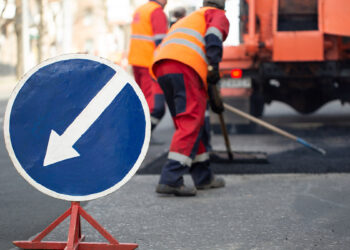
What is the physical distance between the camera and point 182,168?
6062 millimetres

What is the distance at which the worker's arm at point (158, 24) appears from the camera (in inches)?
358

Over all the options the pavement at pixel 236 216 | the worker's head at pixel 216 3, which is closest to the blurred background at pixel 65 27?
the worker's head at pixel 216 3

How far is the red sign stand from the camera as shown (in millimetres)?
3951

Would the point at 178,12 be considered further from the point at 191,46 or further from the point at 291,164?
the point at 191,46

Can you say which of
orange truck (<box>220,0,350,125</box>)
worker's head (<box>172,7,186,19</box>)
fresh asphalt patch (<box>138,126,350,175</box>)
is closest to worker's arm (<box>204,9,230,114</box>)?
fresh asphalt patch (<box>138,126,350,175</box>)

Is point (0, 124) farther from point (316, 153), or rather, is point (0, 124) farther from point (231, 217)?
point (231, 217)

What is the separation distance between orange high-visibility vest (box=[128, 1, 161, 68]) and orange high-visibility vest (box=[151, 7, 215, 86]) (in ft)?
9.59

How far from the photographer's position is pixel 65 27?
28625 mm

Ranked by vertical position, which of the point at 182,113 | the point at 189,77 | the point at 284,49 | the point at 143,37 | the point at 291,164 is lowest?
the point at 291,164

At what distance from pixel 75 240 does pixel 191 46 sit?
2.48 meters

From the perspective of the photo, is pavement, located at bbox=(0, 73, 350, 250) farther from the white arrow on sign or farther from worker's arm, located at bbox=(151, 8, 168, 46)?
worker's arm, located at bbox=(151, 8, 168, 46)

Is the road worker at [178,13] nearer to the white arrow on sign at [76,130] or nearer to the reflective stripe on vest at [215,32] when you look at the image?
the reflective stripe on vest at [215,32]

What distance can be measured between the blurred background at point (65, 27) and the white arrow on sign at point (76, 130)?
2932 millimetres

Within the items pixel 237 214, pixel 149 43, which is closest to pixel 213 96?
pixel 237 214
